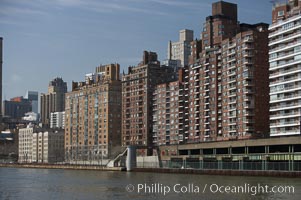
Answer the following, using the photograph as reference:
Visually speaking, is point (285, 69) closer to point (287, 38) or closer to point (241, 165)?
point (287, 38)

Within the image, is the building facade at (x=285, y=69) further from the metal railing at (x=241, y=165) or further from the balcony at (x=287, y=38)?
the metal railing at (x=241, y=165)

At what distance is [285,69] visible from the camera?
170 metres

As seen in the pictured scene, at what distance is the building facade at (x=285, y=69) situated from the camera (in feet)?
540

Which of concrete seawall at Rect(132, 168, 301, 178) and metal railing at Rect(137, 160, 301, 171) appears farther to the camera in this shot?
metal railing at Rect(137, 160, 301, 171)

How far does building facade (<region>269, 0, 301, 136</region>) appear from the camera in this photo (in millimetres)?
164500

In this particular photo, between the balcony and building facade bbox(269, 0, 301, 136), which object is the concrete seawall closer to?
building facade bbox(269, 0, 301, 136)

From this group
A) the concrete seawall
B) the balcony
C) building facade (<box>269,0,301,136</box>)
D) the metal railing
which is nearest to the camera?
the concrete seawall

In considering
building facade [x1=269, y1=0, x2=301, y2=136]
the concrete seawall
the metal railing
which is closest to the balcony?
building facade [x1=269, y1=0, x2=301, y2=136]

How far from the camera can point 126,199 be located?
80688 millimetres

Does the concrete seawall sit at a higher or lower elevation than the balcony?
lower

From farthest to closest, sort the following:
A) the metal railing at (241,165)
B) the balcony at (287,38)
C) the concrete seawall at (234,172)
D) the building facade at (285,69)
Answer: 1. the balcony at (287,38)
2. the building facade at (285,69)
3. the metal railing at (241,165)
4. the concrete seawall at (234,172)

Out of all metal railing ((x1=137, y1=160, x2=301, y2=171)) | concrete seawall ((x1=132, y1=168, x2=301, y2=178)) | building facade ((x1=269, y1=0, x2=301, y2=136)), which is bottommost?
concrete seawall ((x1=132, y1=168, x2=301, y2=178))

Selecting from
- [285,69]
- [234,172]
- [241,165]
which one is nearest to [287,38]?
[285,69]

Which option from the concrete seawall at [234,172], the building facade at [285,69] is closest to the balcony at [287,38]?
the building facade at [285,69]
